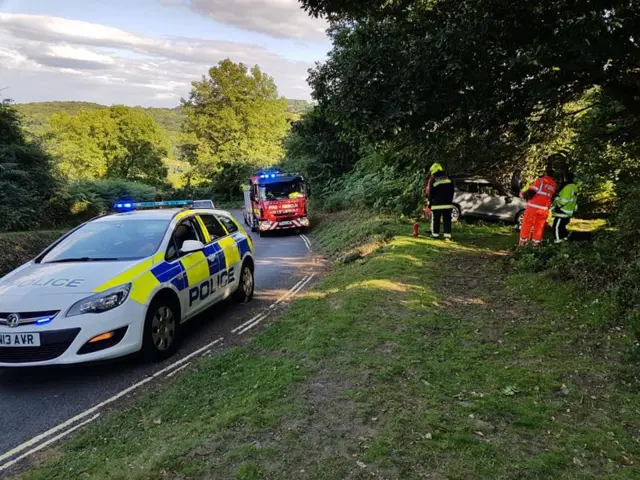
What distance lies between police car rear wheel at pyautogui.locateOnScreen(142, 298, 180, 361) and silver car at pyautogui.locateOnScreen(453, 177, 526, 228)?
41.3 feet

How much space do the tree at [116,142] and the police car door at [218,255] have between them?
44.7 meters

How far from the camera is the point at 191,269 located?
6.27 metres

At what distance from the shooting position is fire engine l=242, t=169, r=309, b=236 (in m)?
20.2

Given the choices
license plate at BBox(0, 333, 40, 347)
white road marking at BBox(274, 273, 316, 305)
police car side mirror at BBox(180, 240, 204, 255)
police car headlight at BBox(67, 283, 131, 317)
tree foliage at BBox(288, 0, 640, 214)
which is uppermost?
tree foliage at BBox(288, 0, 640, 214)

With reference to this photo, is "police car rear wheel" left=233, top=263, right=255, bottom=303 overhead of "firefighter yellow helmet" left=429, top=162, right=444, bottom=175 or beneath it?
beneath

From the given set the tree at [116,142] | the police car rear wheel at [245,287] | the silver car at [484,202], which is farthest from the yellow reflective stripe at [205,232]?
the tree at [116,142]

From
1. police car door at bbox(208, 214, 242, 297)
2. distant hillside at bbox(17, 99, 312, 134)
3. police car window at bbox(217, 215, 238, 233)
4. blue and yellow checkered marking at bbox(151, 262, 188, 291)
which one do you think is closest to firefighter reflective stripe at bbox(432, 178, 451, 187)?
police car window at bbox(217, 215, 238, 233)

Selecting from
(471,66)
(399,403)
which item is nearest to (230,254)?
(399,403)

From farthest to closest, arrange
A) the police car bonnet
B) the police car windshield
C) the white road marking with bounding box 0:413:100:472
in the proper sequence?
1. the police car windshield
2. the police car bonnet
3. the white road marking with bounding box 0:413:100:472

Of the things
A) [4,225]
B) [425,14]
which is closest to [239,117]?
[4,225]

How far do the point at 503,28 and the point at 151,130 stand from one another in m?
51.1

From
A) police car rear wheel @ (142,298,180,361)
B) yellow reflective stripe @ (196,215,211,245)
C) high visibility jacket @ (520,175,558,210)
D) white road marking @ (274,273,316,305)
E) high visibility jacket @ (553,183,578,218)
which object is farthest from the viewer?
high visibility jacket @ (553,183,578,218)

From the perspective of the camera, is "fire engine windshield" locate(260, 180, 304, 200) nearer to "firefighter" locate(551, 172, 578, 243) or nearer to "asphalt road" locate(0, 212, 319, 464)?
"firefighter" locate(551, 172, 578, 243)

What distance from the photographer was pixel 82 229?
257 inches
